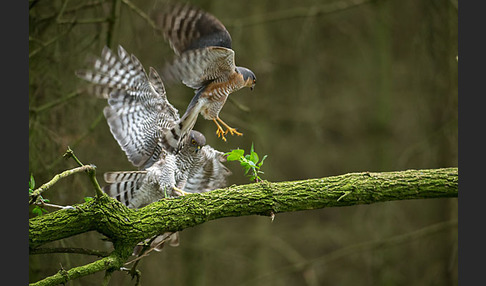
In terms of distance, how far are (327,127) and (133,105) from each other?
5209 mm

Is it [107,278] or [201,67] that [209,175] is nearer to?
[201,67]

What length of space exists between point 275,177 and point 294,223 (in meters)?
1.33

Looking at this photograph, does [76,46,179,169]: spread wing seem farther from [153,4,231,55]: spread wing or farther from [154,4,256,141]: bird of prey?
[153,4,231,55]: spread wing

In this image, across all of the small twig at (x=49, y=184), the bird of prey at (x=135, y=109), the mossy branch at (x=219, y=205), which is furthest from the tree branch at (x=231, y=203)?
the bird of prey at (x=135, y=109)

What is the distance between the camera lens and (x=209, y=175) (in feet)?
13.2

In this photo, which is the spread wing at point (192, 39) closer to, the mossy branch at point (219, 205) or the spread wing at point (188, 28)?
the spread wing at point (188, 28)

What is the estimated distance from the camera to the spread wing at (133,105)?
3.49 metres

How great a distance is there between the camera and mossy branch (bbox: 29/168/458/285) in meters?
2.65

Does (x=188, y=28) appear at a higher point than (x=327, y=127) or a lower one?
lower

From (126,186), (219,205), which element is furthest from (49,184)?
(126,186)

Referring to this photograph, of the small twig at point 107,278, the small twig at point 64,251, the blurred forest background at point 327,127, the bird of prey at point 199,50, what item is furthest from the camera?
the blurred forest background at point 327,127

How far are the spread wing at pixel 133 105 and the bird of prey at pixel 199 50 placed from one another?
44 cm

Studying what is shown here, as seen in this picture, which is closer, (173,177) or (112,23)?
(173,177)

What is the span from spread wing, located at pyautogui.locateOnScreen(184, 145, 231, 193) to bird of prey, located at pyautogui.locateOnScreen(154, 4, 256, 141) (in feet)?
2.21
